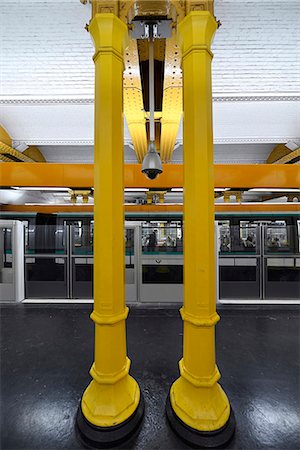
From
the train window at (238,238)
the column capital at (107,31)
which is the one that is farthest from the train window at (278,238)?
the column capital at (107,31)

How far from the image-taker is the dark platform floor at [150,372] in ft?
4.91

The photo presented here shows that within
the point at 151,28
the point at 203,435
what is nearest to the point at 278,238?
the point at 203,435

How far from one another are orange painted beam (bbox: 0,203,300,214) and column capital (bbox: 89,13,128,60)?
11.1 ft

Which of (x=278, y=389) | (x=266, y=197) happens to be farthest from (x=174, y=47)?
(x=266, y=197)

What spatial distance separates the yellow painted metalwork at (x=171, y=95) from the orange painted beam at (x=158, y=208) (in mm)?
1512

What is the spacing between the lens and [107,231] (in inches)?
58.3

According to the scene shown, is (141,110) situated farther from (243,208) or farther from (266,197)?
(266,197)

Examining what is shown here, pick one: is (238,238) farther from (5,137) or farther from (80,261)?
(5,137)

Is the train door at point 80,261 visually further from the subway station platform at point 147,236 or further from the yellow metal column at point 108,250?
the yellow metal column at point 108,250

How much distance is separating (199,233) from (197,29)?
55.4 inches

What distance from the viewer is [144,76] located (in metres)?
2.31

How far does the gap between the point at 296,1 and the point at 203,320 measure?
2.74 m

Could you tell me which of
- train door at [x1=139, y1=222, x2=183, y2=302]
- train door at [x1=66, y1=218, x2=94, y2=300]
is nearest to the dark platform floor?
train door at [x1=139, y1=222, x2=183, y2=302]

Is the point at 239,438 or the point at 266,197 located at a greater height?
the point at 266,197
